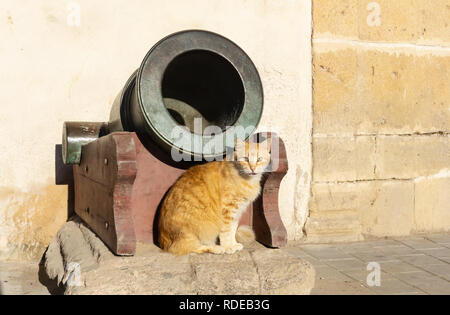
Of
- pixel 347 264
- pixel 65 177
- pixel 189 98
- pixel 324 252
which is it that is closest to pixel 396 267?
pixel 347 264

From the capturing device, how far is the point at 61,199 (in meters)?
4.10

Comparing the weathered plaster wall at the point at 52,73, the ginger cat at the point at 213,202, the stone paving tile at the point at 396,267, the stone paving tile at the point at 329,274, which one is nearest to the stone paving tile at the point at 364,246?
the stone paving tile at the point at 396,267

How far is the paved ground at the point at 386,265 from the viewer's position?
320 centimetres

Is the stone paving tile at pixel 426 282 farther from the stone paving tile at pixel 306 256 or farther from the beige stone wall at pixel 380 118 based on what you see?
the beige stone wall at pixel 380 118

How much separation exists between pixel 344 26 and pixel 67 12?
239 centimetres

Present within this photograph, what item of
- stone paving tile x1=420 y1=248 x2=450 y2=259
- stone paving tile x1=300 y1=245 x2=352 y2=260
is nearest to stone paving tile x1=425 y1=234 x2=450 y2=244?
stone paving tile x1=420 y1=248 x2=450 y2=259

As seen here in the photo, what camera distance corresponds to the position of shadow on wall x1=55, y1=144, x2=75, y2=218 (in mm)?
4070

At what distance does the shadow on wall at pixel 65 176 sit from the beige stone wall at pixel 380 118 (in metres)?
2.05

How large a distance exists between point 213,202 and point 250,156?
13.5 inches

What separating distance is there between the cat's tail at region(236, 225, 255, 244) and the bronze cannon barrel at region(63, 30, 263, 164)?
0.56m

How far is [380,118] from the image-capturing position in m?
4.67

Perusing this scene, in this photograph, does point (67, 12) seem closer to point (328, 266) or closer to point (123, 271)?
point (123, 271)

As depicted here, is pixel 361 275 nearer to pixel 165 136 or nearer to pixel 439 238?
pixel 439 238

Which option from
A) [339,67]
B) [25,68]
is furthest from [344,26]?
[25,68]
